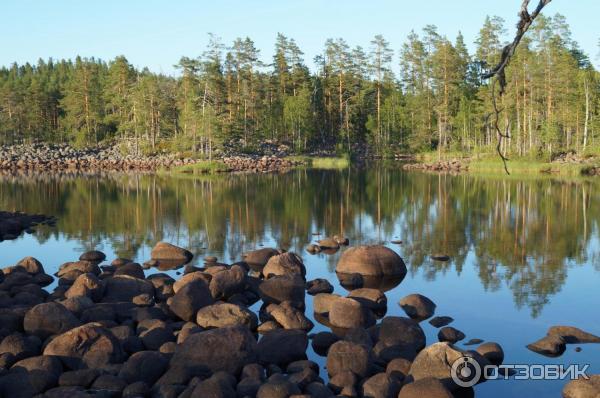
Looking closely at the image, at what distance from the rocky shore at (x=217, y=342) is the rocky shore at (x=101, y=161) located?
5633 cm

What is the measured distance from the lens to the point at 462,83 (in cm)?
9069

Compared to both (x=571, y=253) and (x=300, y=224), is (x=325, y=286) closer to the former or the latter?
(x=571, y=253)

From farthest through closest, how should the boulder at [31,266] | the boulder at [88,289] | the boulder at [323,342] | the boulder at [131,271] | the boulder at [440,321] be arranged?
the boulder at [31,266]
the boulder at [131,271]
the boulder at [88,289]
the boulder at [440,321]
the boulder at [323,342]

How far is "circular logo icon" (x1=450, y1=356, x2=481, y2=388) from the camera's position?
10.6m

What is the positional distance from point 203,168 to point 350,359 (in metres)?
61.3

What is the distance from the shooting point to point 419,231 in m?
28.6

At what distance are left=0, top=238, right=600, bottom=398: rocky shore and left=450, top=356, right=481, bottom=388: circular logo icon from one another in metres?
0.11

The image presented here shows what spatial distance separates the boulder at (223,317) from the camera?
13.4 m

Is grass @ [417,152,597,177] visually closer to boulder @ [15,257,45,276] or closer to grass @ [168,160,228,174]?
grass @ [168,160,228,174]

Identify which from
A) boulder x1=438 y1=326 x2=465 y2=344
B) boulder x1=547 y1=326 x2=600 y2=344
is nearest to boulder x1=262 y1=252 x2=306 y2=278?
boulder x1=438 y1=326 x2=465 y2=344

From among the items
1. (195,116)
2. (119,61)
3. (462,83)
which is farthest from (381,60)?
(119,61)

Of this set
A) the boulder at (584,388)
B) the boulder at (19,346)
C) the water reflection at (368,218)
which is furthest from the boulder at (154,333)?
the water reflection at (368,218)

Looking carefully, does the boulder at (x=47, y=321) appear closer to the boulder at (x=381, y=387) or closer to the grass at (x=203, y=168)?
the boulder at (x=381, y=387)

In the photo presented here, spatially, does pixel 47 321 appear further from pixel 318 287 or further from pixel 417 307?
pixel 417 307
